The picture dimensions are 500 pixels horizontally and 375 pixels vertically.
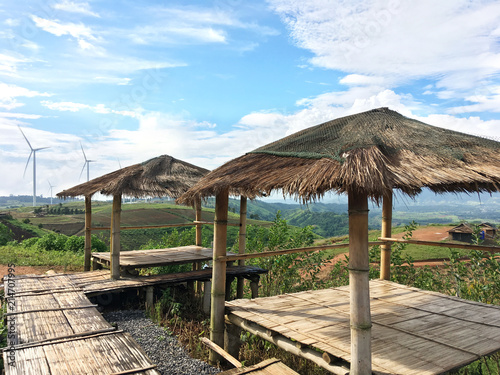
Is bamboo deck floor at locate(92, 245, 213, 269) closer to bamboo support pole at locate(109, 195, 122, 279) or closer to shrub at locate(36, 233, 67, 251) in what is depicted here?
bamboo support pole at locate(109, 195, 122, 279)

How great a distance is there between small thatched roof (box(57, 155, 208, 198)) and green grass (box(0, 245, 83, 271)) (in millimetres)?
2818

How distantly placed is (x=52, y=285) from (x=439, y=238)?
25.1 meters

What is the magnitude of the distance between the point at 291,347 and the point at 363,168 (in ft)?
7.48

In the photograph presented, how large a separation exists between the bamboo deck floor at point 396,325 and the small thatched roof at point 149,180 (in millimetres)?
3550

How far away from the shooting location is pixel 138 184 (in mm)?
8000

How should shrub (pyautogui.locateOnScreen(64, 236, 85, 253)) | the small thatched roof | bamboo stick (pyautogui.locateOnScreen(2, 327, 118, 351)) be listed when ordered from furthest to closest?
shrub (pyautogui.locateOnScreen(64, 236, 85, 253)) → the small thatched roof → bamboo stick (pyautogui.locateOnScreen(2, 327, 118, 351))

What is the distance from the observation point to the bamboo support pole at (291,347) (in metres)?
3.76

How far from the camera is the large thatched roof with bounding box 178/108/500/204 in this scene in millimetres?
3344

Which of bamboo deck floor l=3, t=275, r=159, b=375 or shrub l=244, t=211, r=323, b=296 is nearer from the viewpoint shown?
bamboo deck floor l=3, t=275, r=159, b=375

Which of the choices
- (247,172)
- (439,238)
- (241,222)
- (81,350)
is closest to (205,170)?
(241,222)

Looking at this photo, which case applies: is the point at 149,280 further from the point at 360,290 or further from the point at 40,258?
the point at 40,258

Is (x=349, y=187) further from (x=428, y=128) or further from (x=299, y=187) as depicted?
(x=428, y=128)

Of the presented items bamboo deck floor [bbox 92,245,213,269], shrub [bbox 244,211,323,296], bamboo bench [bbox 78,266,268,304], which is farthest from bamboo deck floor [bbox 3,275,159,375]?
shrub [bbox 244,211,323,296]

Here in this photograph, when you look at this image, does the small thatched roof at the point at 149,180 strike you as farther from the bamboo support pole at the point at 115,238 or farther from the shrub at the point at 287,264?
the shrub at the point at 287,264
